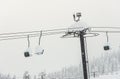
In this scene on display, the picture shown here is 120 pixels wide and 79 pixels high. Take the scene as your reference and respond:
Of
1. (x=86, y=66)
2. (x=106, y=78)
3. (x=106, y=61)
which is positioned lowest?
(x=106, y=61)

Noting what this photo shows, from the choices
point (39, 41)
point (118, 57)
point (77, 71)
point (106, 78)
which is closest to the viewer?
point (39, 41)

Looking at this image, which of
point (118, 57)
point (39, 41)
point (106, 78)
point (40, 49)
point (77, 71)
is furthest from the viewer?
point (118, 57)

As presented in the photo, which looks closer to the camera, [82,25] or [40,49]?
[40,49]

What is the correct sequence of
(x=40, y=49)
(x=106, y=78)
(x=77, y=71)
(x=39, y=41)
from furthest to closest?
(x=77, y=71) → (x=106, y=78) → (x=39, y=41) → (x=40, y=49)

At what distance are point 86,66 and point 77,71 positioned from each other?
303 ft

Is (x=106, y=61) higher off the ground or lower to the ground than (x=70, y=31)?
lower

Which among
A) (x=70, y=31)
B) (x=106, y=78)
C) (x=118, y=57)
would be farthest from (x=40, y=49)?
(x=118, y=57)

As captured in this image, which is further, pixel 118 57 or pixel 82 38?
pixel 118 57

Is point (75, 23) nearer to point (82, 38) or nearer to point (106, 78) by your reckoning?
point (82, 38)

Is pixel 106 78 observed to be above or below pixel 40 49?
below

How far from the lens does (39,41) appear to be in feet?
81.3

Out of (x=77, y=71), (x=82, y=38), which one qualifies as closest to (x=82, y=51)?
(x=82, y=38)

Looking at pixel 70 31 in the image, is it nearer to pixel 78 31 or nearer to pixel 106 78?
pixel 78 31

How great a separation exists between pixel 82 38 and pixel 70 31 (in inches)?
33.4
